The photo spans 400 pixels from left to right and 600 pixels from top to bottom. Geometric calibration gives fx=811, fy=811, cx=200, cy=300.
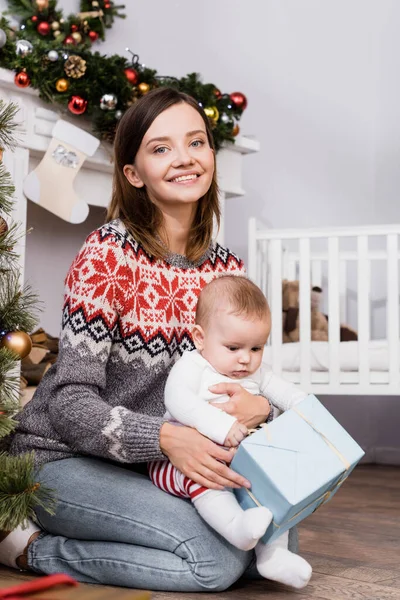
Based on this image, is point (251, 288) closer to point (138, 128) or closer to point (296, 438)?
point (296, 438)

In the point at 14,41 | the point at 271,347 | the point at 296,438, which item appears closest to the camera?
the point at 296,438

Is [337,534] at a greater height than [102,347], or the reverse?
[102,347]

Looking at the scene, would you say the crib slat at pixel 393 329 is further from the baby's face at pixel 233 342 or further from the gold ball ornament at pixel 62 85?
the baby's face at pixel 233 342

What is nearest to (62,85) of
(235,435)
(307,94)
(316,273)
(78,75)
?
(78,75)

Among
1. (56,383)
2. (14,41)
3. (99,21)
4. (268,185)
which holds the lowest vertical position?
(56,383)

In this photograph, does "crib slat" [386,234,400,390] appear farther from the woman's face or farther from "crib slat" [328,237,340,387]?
the woman's face

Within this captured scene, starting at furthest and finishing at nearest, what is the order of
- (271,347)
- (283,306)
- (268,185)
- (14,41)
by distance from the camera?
1. (268,185)
2. (283,306)
3. (271,347)
4. (14,41)

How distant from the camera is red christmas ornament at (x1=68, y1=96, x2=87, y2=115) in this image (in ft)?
7.34

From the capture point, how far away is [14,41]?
7.25ft

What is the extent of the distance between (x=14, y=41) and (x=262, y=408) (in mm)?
1373

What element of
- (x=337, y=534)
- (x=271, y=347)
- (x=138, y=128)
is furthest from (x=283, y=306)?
(x=138, y=128)

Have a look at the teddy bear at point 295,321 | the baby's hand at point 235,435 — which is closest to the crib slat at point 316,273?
the teddy bear at point 295,321

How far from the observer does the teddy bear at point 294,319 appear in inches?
111

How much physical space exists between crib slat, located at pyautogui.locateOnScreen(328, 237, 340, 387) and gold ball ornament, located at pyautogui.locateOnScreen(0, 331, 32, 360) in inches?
54.0
